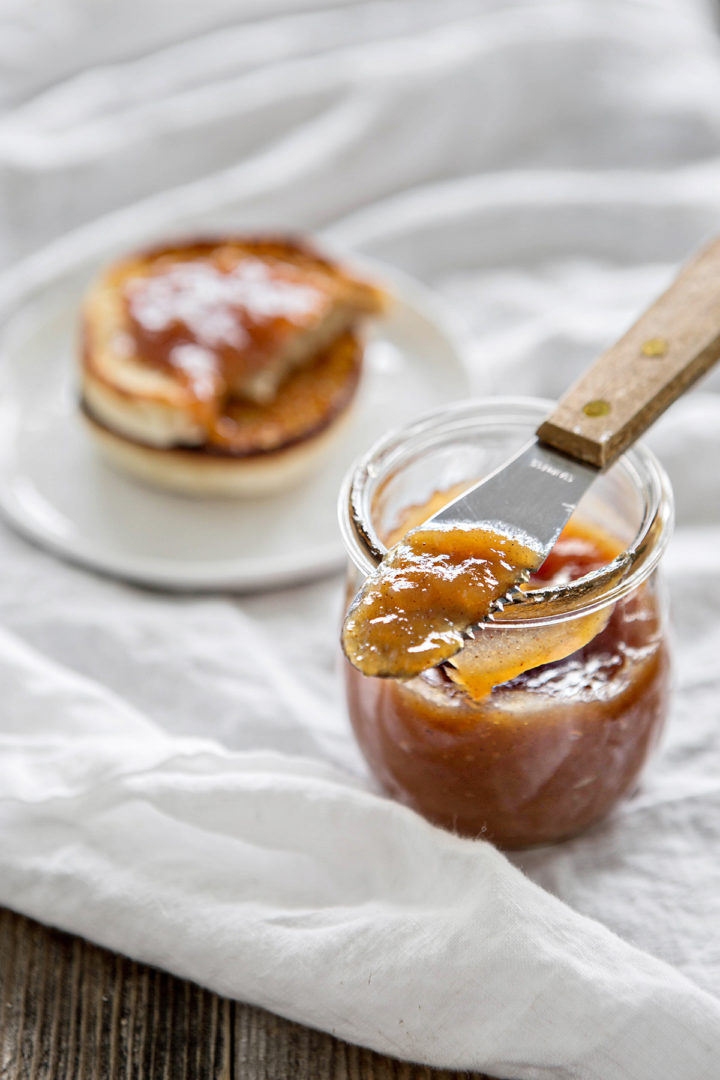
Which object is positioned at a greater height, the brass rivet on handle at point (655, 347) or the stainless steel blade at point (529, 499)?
the brass rivet on handle at point (655, 347)

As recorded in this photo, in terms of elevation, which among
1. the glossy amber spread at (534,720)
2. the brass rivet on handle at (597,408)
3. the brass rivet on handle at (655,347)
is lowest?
the glossy amber spread at (534,720)

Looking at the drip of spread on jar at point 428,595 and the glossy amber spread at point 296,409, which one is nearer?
the drip of spread on jar at point 428,595

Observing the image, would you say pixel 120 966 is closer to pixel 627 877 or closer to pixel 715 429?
pixel 627 877

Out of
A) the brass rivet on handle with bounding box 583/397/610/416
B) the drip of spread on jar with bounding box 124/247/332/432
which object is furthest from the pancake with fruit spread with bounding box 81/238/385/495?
the brass rivet on handle with bounding box 583/397/610/416

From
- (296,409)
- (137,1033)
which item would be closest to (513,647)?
(137,1033)

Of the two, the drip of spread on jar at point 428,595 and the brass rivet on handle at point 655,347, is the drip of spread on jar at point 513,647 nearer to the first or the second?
the drip of spread on jar at point 428,595

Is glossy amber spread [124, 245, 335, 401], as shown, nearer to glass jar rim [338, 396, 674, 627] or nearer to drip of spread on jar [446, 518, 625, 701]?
glass jar rim [338, 396, 674, 627]

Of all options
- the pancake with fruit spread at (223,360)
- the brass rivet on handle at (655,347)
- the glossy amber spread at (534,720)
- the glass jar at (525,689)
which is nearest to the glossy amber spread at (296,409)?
the pancake with fruit spread at (223,360)

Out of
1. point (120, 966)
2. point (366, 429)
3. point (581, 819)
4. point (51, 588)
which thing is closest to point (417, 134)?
point (366, 429)
